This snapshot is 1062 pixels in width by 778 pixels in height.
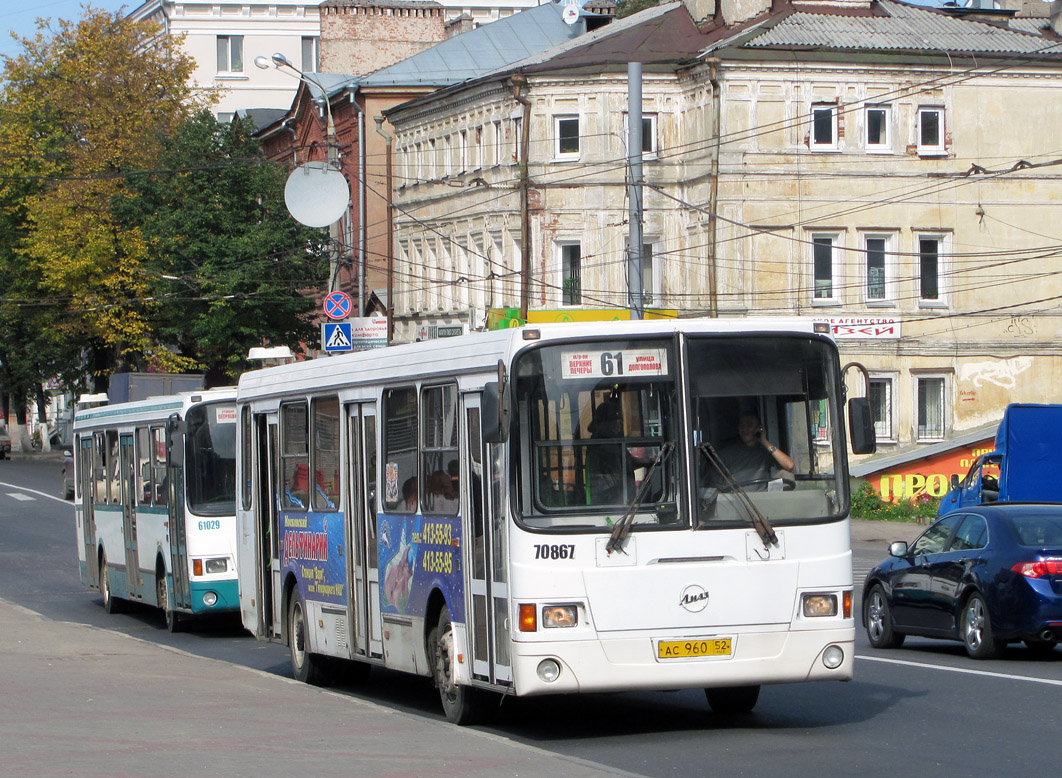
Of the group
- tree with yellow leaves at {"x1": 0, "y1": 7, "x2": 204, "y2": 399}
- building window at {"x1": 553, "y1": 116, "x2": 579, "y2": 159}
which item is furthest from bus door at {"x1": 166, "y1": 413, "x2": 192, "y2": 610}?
tree with yellow leaves at {"x1": 0, "y1": 7, "x2": 204, "y2": 399}

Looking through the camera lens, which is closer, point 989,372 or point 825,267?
point 825,267

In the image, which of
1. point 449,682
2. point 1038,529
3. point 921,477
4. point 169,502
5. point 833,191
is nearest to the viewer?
point 449,682

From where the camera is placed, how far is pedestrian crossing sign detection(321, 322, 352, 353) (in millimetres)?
24703

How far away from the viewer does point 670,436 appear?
10211 mm

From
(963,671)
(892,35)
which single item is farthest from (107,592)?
(892,35)

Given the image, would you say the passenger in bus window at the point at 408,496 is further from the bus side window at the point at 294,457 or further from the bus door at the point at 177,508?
the bus door at the point at 177,508

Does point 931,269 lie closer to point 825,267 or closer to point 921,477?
point 825,267

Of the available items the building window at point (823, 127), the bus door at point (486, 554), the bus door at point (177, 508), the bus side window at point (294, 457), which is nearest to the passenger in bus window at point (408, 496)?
the bus door at point (486, 554)

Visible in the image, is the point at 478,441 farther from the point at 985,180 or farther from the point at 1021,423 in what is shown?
the point at 985,180

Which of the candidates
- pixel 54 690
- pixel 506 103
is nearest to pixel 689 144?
pixel 506 103

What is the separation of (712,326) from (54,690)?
5446 mm

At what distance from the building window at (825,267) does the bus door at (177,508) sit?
1104 inches

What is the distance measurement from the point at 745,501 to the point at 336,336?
50.0 ft

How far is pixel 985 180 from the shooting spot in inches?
1822
